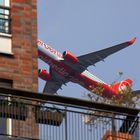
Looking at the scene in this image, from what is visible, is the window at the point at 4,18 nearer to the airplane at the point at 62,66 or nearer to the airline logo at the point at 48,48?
the airplane at the point at 62,66

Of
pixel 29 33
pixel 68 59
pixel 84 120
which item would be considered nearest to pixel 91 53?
pixel 68 59

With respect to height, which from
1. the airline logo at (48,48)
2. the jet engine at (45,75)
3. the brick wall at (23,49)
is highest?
the airline logo at (48,48)

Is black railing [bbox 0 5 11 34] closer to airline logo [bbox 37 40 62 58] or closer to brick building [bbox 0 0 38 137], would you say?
brick building [bbox 0 0 38 137]

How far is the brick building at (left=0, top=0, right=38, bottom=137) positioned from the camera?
24.7m

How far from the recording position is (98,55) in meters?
100

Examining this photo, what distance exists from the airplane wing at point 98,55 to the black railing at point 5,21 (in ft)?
225

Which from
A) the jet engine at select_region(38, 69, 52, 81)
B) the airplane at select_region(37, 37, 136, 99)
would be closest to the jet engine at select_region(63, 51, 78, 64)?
the airplane at select_region(37, 37, 136, 99)

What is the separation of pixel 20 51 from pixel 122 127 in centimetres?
699

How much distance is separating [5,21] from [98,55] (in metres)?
74.1

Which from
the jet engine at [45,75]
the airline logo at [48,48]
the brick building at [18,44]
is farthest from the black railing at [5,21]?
the jet engine at [45,75]

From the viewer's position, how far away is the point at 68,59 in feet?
342

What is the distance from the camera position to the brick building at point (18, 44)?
81.0ft

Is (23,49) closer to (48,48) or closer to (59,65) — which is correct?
(48,48)

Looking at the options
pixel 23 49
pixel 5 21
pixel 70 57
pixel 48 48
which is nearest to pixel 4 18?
pixel 5 21
